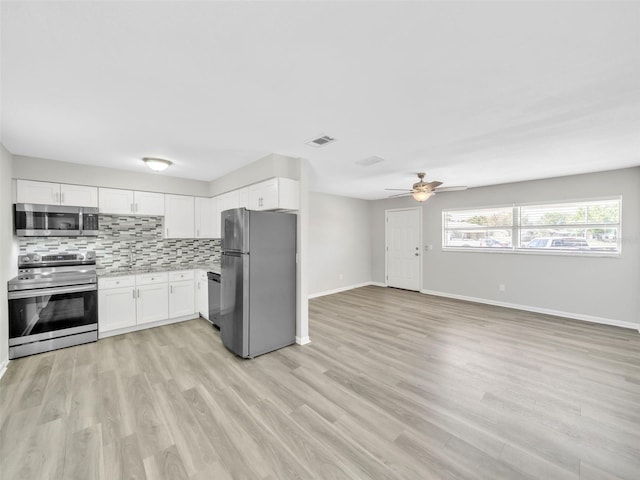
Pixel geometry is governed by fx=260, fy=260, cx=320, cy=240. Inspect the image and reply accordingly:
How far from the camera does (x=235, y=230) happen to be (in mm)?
3113

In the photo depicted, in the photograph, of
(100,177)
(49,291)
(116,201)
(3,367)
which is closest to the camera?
(3,367)

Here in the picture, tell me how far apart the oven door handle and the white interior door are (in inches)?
240

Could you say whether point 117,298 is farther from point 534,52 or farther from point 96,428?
point 534,52

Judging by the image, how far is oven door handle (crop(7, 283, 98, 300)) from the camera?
299cm

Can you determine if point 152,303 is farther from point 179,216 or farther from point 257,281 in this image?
point 257,281

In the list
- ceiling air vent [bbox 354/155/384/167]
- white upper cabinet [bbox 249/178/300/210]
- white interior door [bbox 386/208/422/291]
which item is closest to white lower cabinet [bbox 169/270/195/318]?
white upper cabinet [bbox 249/178/300/210]

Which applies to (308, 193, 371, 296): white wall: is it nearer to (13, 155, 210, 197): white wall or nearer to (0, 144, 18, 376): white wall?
(13, 155, 210, 197): white wall

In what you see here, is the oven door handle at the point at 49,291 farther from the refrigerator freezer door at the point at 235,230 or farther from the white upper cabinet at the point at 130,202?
the refrigerator freezer door at the point at 235,230

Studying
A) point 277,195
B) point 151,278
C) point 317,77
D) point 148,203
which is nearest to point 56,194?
point 148,203

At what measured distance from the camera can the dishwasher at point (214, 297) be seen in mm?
3847

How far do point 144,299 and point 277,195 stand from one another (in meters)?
2.65

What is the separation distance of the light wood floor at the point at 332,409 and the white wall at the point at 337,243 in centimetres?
271

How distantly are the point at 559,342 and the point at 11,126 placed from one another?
655 centimetres

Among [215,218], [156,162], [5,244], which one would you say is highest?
[156,162]
